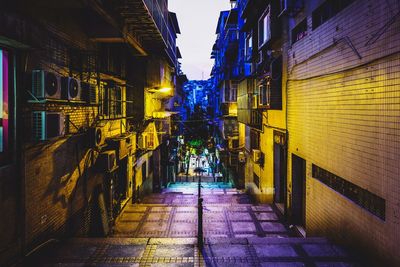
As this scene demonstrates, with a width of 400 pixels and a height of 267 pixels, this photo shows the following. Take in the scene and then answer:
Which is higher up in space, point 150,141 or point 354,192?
point 150,141

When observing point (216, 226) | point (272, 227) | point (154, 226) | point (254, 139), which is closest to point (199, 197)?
point (216, 226)

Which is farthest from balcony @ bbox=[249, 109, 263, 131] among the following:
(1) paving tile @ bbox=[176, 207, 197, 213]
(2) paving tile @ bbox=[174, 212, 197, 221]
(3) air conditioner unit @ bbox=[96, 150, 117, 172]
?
(3) air conditioner unit @ bbox=[96, 150, 117, 172]

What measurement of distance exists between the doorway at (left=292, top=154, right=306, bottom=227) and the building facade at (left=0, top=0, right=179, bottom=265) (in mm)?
7875

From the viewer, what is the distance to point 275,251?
311 inches

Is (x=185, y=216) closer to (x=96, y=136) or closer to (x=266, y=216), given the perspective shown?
(x=266, y=216)

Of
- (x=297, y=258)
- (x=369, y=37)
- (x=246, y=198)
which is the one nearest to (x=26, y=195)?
(x=297, y=258)

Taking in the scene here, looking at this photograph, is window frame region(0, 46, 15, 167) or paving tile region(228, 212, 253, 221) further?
paving tile region(228, 212, 253, 221)

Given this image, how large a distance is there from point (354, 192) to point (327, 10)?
607cm

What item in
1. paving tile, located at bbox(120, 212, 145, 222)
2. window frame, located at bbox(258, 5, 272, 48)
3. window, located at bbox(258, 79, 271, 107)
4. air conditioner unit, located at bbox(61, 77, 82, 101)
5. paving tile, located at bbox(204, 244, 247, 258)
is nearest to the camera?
paving tile, located at bbox(204, 244, 247, 258)

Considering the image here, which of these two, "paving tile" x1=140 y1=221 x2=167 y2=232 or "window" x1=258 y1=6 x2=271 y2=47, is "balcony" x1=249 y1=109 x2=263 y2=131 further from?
"paving tile" x1=140 y1=221 x2=167 y2=232

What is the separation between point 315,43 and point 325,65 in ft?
4.19

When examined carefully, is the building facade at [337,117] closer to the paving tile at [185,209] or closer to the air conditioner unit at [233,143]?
the paving tile at [185,209]

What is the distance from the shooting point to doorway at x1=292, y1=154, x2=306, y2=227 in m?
12.7

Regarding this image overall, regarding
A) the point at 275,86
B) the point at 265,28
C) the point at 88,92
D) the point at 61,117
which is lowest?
the point at 61,117
